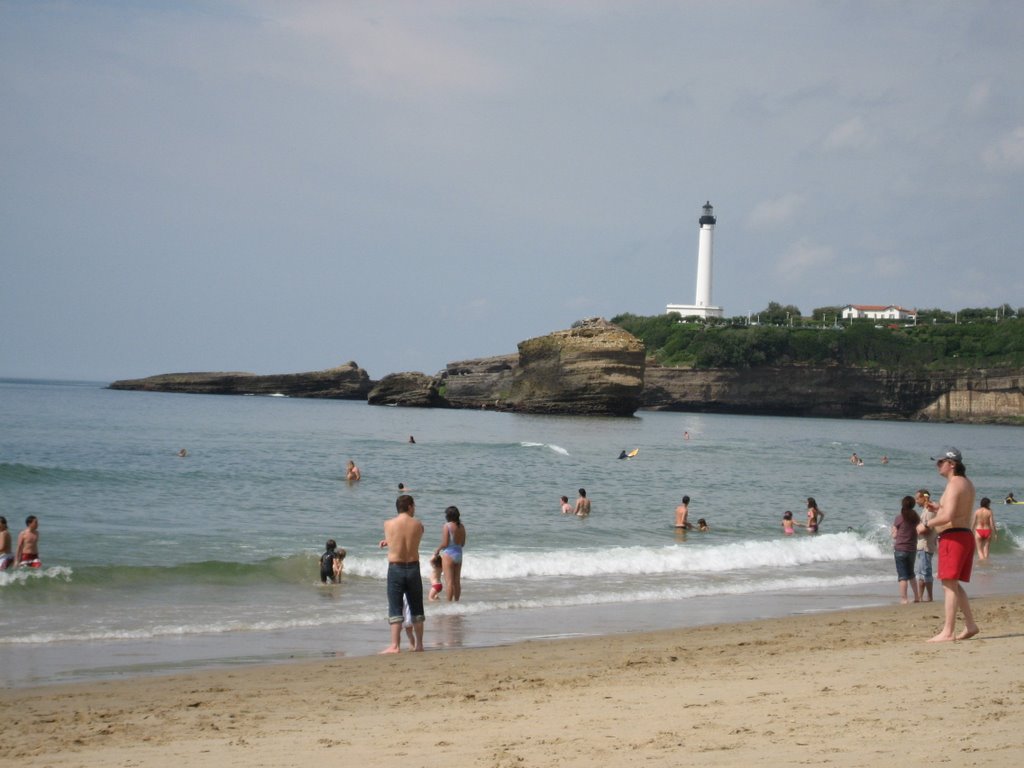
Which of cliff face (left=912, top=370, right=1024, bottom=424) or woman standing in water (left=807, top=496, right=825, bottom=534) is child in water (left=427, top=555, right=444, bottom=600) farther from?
cliff face (left=912, top=370, right=1024, bottom=424)

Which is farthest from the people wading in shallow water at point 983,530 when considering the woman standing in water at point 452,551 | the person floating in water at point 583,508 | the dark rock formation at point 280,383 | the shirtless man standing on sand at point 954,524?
the dark rock formation at point 280,383

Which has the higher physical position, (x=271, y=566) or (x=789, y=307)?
(x=789, y=307)

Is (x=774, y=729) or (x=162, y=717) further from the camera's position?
(x=162, y=717)

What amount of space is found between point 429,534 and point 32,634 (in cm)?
1052

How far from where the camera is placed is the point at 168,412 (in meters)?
79.4

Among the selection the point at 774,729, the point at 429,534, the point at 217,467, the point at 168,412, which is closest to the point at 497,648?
the point at 774,729

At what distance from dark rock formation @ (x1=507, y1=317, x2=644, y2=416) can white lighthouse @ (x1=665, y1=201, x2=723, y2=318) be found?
43.1 metres

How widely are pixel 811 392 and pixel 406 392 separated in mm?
44549

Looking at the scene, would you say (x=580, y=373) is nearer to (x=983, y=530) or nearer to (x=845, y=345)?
(x=845, y=345)

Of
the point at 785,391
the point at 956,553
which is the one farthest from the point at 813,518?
the point at 785,391

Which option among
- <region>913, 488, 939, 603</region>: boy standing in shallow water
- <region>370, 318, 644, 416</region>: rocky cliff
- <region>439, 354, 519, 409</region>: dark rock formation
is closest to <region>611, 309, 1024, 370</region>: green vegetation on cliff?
<region>439, 354, 519, 409</region>: dark rock formation

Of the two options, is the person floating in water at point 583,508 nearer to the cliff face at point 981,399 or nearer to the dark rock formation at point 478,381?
the dark rock formation at point 478,381

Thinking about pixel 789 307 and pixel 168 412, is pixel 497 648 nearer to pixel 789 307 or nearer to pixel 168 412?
pixel 168 412

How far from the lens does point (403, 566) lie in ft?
31.8
